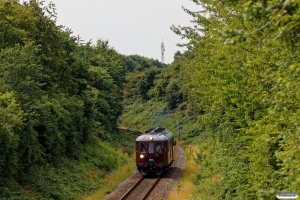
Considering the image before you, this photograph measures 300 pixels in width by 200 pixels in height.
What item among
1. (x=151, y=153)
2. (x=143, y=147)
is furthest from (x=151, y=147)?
(x=143, y=147)

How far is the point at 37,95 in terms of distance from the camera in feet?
67.5

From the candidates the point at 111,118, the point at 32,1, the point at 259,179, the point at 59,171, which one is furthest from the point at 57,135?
the point at 111,118

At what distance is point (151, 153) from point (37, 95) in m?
8.28

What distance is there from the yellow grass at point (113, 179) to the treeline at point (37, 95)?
A: 305cm

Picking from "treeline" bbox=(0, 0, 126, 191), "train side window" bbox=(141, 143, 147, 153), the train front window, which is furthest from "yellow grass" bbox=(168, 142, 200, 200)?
"treeline" bbox=(0, 0, 126, 191)

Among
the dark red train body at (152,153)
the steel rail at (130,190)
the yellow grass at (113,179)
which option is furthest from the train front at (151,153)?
the yellow grass at (113,179)

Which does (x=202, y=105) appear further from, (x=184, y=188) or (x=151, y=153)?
(x=151, y=153)

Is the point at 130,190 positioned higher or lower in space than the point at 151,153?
lower

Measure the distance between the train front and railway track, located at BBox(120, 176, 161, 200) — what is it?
2.53 feet

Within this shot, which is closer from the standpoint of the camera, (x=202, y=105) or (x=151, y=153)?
(x=202, y=105)

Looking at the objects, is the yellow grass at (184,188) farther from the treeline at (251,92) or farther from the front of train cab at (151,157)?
the front of train cab at (151,157)

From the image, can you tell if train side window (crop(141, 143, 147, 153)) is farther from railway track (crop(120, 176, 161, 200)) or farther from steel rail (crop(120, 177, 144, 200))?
→ steel rail (crop(120, 177, 144, 200))

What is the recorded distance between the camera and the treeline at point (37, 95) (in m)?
17.4

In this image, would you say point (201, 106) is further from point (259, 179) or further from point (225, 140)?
point (259, 179)
